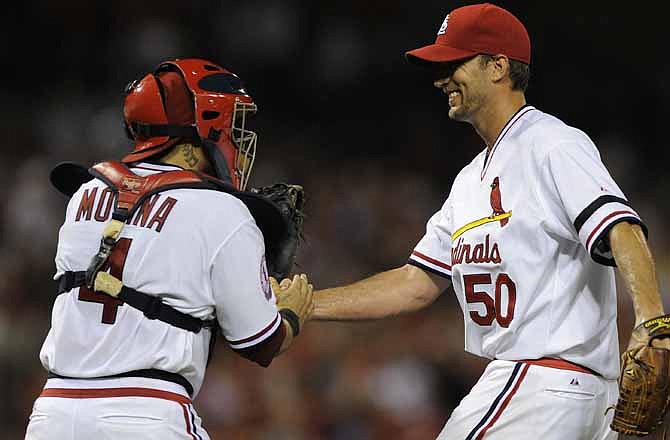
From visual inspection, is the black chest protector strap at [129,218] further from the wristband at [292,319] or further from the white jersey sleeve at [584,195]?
the white jersey sleeve at [584,195]

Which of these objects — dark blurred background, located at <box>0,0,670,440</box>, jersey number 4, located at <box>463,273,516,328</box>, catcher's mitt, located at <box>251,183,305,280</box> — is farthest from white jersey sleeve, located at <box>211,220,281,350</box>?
dark blurred background, located at <box>0,0,670,440</box>

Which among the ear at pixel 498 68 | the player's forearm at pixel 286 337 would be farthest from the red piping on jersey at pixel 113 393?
the ear at pixel 498 68

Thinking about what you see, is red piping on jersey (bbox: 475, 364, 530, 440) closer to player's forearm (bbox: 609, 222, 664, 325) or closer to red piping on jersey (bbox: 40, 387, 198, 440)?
player's forearm (bbox: 609, 222, 664, 325)

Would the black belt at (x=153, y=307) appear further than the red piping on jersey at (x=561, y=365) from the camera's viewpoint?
No

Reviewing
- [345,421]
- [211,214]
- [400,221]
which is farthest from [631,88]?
[211,214]

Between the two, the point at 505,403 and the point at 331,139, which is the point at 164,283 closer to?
the point at 505,403

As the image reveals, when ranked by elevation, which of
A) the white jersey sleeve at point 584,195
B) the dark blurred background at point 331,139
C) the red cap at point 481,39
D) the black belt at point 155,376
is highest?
the red cap at point 481,39

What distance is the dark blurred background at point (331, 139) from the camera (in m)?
6.98

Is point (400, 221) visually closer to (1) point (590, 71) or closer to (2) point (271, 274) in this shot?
(1) point (590, 71)

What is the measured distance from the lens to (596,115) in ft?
31.8

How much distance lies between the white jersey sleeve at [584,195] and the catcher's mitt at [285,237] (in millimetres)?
786

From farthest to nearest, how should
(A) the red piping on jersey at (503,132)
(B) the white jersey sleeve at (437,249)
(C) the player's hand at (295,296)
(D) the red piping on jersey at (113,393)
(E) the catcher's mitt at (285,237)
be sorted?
(B) the white jersey sleeve at (437,249) < (A) the red piping on jersey at (503,132) < (E) the catcher's mitt at (285,237) < (C) the player's hand at (295,296) < (D) the red piping on jersey at (113,393)

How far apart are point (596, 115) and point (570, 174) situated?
677cm

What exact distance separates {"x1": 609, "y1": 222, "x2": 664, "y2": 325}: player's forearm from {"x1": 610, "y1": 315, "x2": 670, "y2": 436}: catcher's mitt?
0.15 feet
